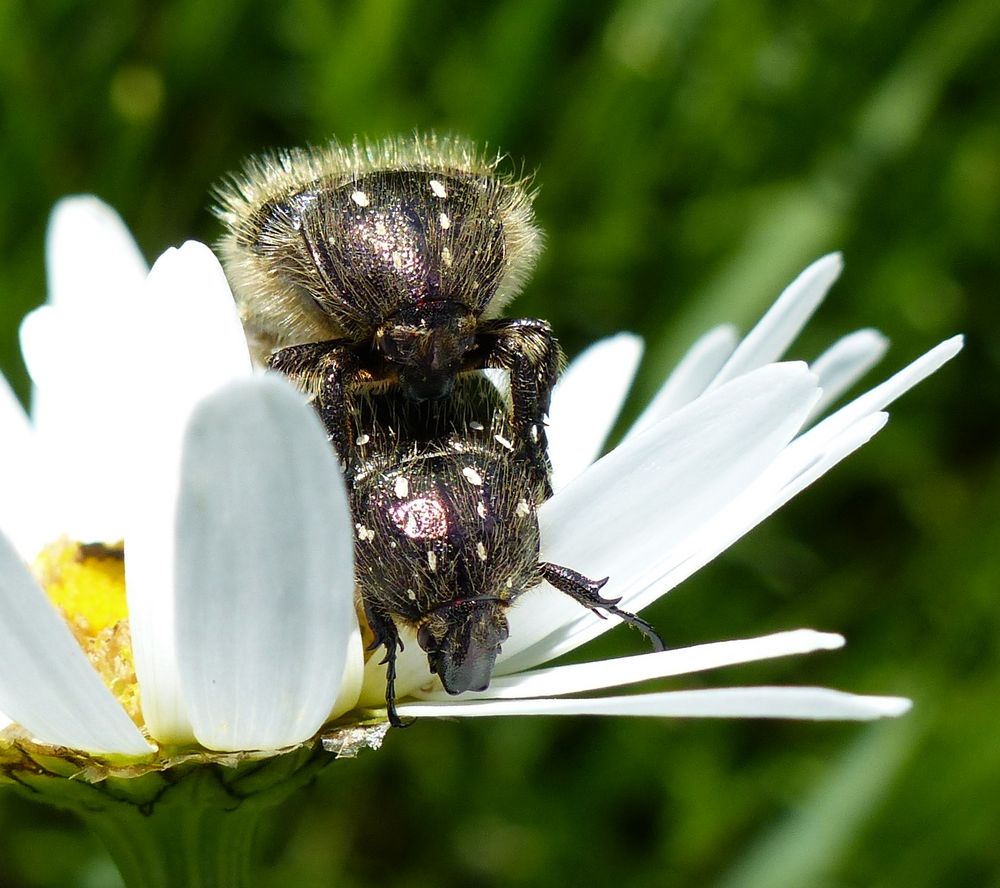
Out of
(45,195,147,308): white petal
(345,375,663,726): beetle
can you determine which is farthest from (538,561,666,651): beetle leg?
(45,195,147,308): white petal

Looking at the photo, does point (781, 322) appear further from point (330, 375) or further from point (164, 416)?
point (164, 416)

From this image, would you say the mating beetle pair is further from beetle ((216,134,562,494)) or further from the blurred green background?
the blurred green background

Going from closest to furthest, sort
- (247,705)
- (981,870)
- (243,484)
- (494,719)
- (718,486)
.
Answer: (243,484)
(247,705)
(718,486)
(981,870)
(494,719)

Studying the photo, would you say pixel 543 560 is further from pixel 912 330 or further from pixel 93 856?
pixel 912 330

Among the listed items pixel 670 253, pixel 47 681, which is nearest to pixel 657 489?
pixel 47 681

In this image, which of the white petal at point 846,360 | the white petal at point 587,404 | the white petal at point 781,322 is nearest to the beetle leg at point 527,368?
the white petal at point 781,322

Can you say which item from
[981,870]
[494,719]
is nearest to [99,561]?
[494,719]
